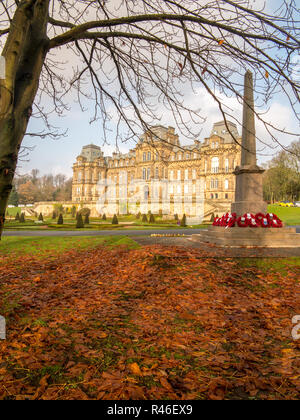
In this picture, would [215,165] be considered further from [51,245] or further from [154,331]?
[154,331]

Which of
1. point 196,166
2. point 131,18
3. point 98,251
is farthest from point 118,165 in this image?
point 131,18

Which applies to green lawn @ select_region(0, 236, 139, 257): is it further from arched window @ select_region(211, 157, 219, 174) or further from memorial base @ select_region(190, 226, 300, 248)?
arched window @ select_region(211, 157, 219, 174)

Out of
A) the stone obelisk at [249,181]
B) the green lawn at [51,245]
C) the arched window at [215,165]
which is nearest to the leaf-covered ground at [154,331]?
the green lawn at [51,245]

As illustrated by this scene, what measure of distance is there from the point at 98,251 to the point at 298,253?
21.4 ft

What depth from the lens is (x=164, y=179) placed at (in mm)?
63344

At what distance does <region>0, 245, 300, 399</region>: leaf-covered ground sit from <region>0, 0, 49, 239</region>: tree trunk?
5.60ft

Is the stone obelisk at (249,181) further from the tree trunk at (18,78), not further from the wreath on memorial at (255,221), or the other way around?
the tree trunk at (18,78)

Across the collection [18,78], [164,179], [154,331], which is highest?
[164,179]

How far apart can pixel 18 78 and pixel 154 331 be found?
3.75 meters

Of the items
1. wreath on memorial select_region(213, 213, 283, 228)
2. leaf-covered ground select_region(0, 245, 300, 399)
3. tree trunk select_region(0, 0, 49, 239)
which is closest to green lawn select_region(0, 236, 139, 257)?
leaf-covered ground select_region(0, 245, 300, 399)

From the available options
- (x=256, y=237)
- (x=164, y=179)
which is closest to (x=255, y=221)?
(x=256, y=237)

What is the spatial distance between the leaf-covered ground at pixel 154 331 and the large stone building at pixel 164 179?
33352mm

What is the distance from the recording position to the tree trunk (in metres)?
2.83
